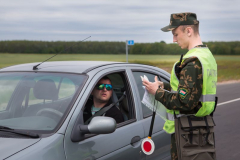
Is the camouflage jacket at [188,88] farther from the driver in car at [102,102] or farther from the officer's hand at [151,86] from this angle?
the driver in car at [102,102]

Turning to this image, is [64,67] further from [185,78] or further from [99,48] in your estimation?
→ [99,48]

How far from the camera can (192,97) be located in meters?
3.36

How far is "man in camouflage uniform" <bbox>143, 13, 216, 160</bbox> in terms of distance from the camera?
3354 millimetres

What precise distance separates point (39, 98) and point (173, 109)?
4.32ft

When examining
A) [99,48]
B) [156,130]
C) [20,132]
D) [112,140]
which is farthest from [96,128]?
[99,48]

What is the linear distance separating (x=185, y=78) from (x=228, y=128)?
6.35 metres

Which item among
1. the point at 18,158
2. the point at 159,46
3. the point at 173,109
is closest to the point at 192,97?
the point at 173,109

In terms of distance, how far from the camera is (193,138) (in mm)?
3477

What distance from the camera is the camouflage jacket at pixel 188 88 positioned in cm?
335

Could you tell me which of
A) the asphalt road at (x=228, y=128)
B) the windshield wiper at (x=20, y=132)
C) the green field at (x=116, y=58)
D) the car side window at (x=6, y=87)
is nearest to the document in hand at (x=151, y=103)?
the windshield wiper at (x=20, y=132)

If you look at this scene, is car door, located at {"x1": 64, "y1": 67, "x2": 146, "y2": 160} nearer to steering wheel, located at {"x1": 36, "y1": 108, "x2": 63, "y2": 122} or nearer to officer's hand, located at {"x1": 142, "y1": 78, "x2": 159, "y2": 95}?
steering wheel, located at {"x1": 36, "y1": 108, "x2": 63, "y2": 122}

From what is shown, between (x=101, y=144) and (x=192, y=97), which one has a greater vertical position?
(x=192, y=97)

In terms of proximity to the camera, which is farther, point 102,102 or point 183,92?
point 102,102

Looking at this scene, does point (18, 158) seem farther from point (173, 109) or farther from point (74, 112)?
point (173, 109)
